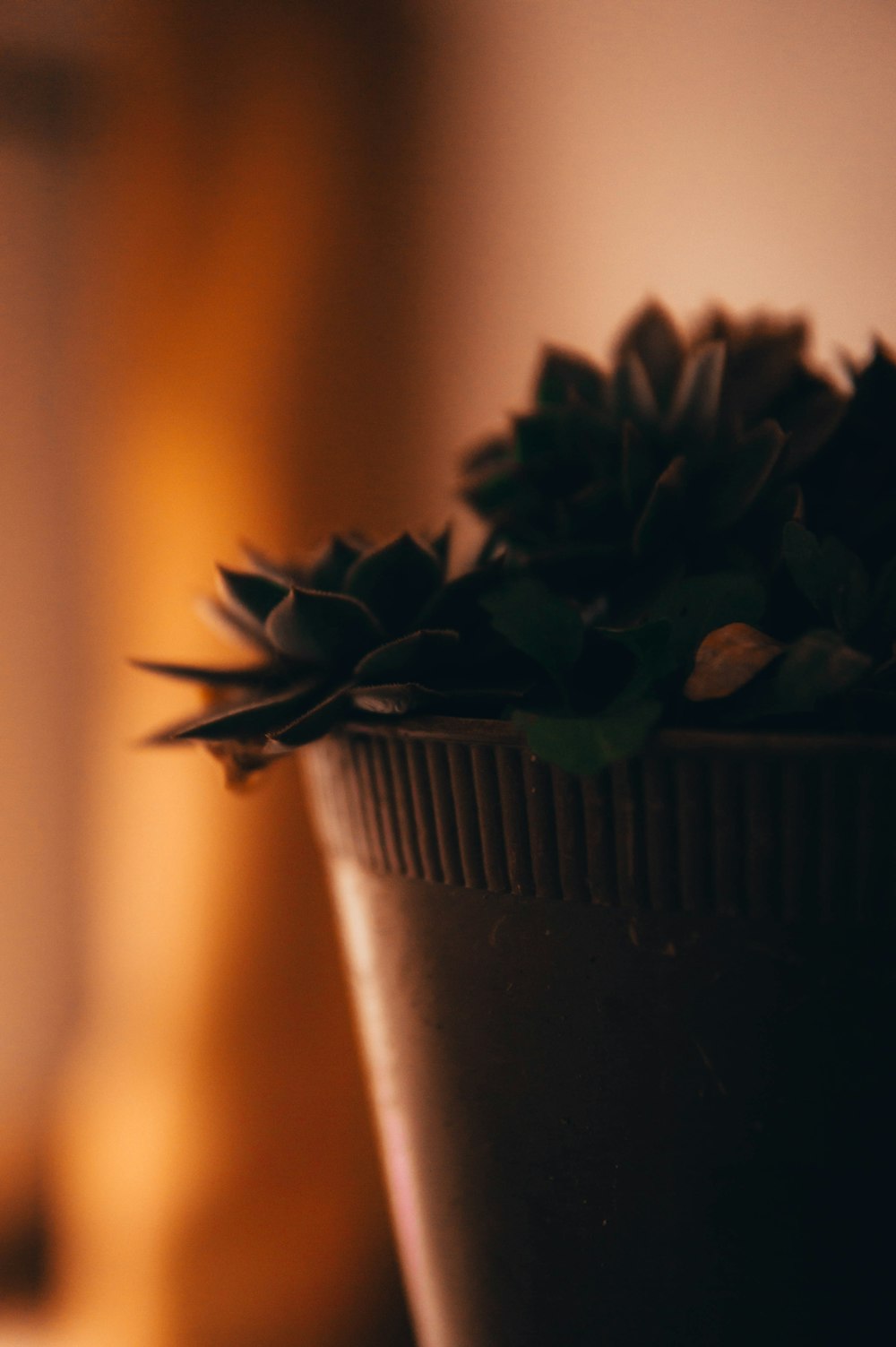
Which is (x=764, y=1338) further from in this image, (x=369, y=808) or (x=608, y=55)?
(x=608, y=55)

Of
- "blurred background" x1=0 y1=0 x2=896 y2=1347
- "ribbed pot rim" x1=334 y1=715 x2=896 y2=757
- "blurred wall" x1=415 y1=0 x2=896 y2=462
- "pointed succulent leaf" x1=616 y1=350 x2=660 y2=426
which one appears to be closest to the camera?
"ribbed pot rim" x1=334 y1=715 x2=896 y2=757

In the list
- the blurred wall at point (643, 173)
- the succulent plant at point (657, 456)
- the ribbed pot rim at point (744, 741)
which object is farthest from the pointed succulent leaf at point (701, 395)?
the blurred wall at point (643, 173)

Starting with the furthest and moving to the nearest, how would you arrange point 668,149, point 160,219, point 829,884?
point 160,219
point 668,149
point 829,884

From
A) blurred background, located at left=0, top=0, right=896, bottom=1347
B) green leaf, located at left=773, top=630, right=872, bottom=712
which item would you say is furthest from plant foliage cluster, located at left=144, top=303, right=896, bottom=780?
blurred background, located at left=0, top=0, right=896, bottom=1347

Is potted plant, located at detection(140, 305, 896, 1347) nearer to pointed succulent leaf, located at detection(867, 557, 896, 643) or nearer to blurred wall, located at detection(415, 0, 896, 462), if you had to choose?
pointed succulent leaf, located at detection(867, 557, 896, 643)

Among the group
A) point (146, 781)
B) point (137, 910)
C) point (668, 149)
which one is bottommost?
point (137, 910)

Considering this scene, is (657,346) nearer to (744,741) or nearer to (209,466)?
(744,741)

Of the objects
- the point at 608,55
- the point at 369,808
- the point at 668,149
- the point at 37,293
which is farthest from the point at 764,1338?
the point at 37,293
